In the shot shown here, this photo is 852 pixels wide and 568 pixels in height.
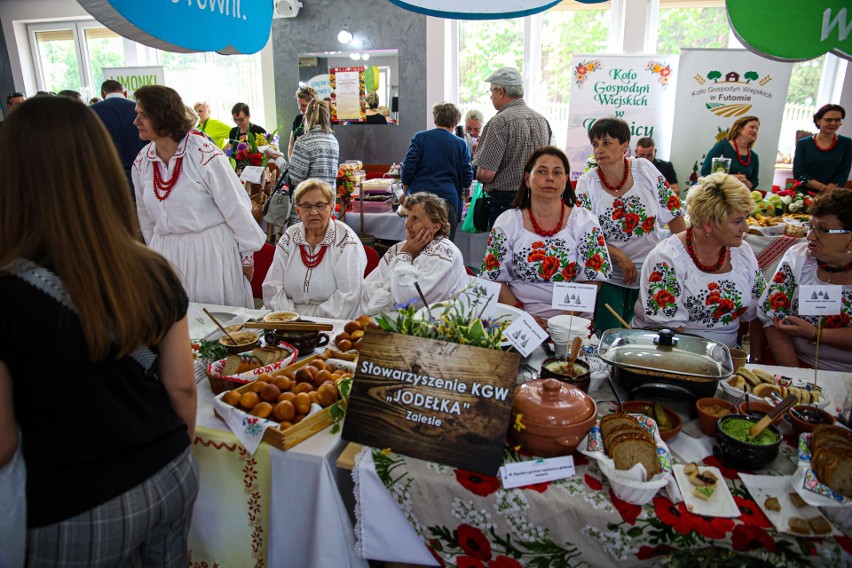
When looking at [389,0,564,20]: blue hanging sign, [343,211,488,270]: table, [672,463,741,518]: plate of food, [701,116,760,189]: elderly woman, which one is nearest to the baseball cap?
[343,211,488,270]: table

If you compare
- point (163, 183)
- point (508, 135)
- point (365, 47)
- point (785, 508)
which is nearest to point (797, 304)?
point (785, 508)

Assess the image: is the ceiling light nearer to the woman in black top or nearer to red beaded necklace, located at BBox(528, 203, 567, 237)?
red beaded necklace, located at BBox(528, 203, 567, 237)

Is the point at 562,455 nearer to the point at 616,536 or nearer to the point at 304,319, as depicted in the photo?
the point at 616,536

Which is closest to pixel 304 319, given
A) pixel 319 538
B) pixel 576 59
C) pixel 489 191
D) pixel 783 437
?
pixel 319 538

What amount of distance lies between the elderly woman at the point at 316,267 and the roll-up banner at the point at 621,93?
4.77m

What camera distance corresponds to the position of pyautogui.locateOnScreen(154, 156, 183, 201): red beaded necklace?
2.71 meters

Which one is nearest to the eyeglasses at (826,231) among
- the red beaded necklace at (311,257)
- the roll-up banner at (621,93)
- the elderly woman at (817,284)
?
the elderly woman at (817,284)

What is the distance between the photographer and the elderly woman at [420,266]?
2588mm

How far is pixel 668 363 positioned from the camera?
1669 mm

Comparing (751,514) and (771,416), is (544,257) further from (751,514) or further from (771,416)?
(751,514)

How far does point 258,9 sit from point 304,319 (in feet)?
4.12

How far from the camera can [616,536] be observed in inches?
50.2

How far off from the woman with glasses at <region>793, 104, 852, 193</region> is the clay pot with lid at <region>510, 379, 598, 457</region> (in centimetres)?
523

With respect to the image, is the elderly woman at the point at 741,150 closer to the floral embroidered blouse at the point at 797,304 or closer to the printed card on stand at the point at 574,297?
the floral embroidered blouse at the point at 797,304
